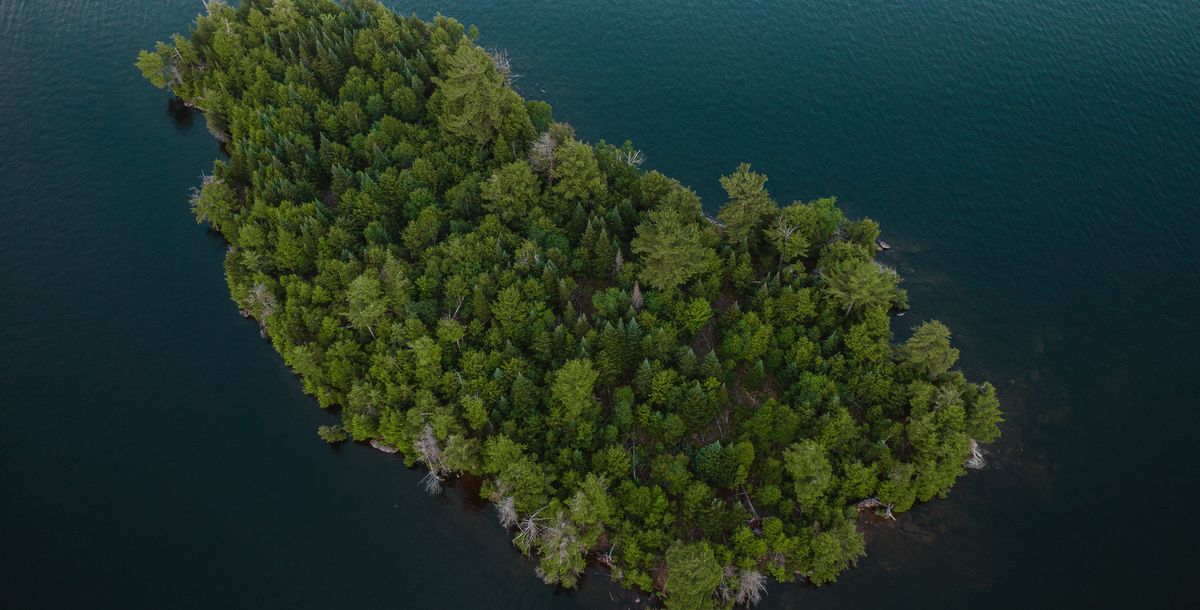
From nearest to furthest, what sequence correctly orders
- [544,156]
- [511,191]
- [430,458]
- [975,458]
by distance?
[430,458] → [975,458] → [511,191] → [544,156]

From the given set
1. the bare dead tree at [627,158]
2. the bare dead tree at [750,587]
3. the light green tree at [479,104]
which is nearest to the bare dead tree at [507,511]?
the bare dead tree at [750,587]

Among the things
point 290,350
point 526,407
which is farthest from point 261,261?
point 526,407

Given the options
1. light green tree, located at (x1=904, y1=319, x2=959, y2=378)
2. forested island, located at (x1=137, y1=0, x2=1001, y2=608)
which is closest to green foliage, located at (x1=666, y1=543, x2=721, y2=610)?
forested island, located at (x1=137, y1=0, x2=1001, y2=608)

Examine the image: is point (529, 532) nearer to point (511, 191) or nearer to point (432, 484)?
point (432, 484)

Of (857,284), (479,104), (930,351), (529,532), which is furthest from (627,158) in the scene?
(529,532)

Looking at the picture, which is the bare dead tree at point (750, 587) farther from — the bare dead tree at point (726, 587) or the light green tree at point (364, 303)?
the light green tree at point (364, 303)

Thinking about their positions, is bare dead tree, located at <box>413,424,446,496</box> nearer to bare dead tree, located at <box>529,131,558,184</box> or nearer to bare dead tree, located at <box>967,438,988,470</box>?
bare dead tree, located at <box>529,131,558,184</box>
